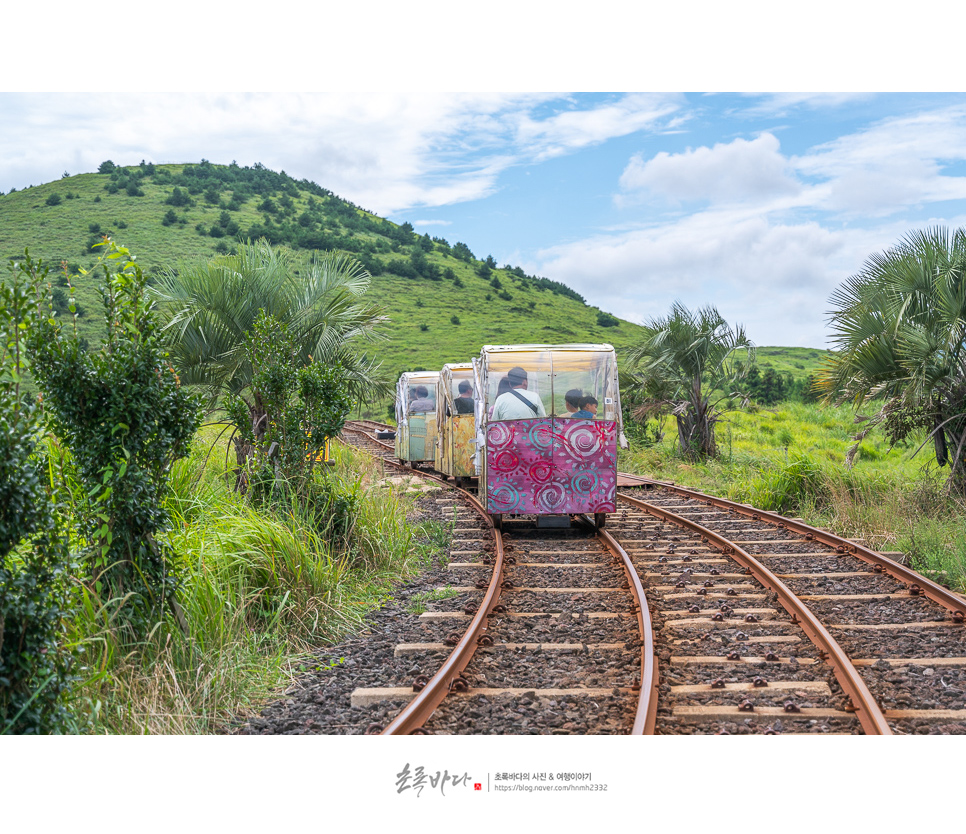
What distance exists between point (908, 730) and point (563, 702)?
2205 mm

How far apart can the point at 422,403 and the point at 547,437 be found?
11.3 m

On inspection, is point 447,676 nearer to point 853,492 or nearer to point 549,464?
point 549,464

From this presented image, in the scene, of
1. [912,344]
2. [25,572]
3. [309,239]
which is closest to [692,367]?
[912,344]

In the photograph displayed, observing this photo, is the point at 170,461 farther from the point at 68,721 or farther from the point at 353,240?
the point at 353,240

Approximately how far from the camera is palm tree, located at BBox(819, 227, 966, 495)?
11.0 m

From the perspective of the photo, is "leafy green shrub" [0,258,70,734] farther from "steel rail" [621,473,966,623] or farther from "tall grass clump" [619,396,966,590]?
"tall grass clump" [619,396,966,590]

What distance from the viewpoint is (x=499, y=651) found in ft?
21.0

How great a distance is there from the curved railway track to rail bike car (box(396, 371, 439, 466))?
11203 millimetres

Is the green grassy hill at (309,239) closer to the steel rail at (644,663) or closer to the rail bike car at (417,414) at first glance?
the rail bike car at (417,414)

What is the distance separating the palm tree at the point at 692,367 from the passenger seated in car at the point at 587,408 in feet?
32.4

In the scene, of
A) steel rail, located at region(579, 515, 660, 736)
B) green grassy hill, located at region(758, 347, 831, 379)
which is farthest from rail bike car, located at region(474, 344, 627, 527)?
green grassy hill, located at region(758, 347, 831, 379)

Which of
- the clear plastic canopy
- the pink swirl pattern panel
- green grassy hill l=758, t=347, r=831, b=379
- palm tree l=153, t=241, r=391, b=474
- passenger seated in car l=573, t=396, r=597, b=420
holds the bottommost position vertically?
the pink swirl pattern panel

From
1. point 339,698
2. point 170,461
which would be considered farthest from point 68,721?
point 170,461

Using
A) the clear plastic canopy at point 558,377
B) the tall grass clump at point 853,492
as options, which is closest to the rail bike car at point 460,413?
the clear plastic canopy at point 558,377
